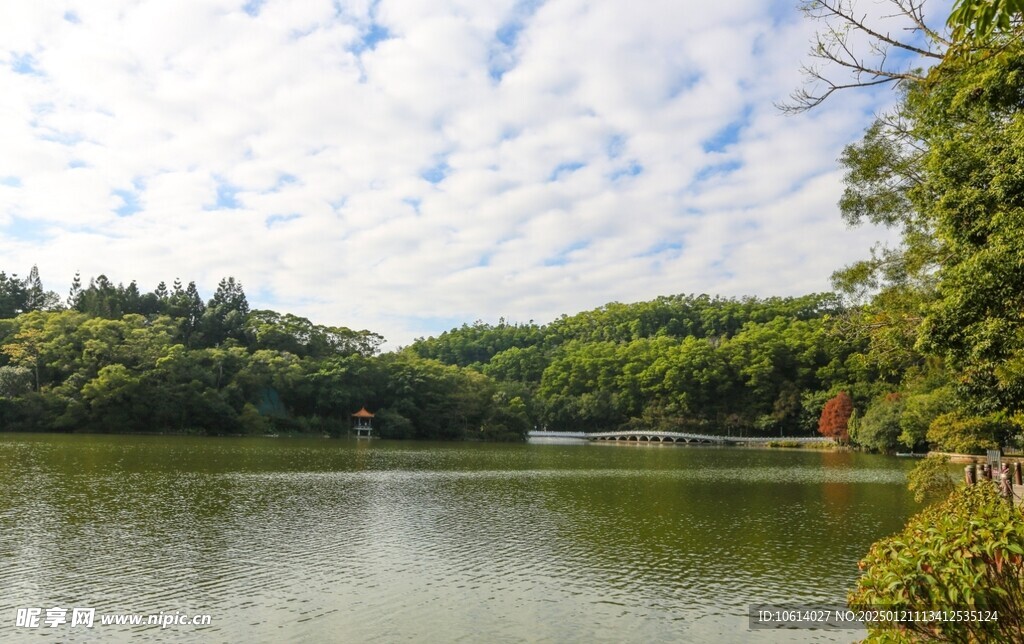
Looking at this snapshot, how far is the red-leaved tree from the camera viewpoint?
5919 cm

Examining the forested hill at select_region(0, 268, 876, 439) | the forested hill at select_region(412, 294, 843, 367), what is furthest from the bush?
the forested hill at select_region(412, 294, 843, 367)

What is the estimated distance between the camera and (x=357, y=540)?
559 inches

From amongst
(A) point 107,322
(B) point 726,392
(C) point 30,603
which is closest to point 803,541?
(C) point 30,603

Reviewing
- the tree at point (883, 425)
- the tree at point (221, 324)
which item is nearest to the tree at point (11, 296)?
the tree at point (221, 324)

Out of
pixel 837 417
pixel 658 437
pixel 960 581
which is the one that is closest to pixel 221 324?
pixel 658 437

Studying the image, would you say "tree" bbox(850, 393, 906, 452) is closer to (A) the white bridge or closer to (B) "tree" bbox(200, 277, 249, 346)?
(A) the white bridge

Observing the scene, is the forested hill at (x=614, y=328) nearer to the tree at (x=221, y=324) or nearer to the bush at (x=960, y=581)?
the tree at (x=221, y=324)

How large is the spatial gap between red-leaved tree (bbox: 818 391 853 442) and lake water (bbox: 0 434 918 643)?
36.1 m

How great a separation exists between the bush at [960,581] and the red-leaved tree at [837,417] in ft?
194

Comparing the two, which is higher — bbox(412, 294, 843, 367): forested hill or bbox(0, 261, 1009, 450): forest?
bbox(412, 294, 843, 367): forested hill

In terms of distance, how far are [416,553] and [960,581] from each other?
10.4 meters

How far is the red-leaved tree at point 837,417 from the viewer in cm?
5919

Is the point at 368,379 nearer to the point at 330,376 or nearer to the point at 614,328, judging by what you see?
the point at 330,376

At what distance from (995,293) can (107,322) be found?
6198 centimetres
